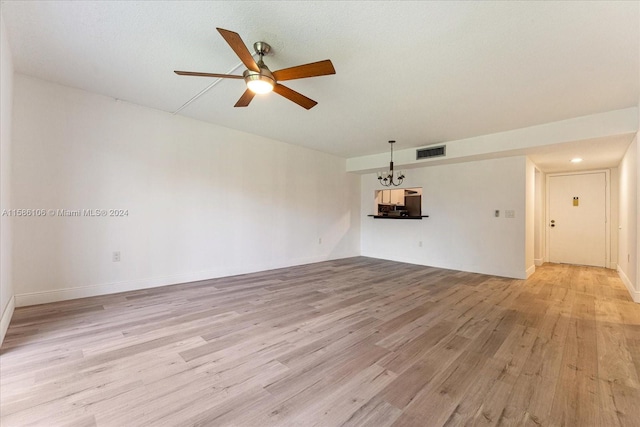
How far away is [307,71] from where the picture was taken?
2.20 metres

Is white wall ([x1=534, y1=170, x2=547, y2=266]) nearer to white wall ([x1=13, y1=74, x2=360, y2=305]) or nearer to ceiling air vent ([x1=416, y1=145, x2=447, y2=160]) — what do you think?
ceiling air vent ([x1=416, y1=145, x2=447, y2=160])

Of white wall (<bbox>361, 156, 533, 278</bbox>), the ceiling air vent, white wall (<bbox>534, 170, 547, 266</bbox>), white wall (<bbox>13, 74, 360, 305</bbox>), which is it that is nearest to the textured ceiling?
white wall (<bbox>13, 74, 360, 305</bbox>)

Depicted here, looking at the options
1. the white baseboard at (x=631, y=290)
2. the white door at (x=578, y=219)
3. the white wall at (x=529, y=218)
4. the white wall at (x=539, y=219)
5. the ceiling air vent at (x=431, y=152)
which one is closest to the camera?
the white baseboard at (x=631, y=290)

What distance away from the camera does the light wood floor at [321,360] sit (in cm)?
150

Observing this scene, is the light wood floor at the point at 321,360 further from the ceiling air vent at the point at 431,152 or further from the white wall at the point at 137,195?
the ceiling air vent at the point at 431,152

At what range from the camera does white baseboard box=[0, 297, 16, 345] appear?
7.36ft

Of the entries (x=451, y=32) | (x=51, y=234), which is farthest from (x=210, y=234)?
(x=451, y=32)

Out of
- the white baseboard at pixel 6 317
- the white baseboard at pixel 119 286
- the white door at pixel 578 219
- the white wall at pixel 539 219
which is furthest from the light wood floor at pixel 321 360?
the white door at pixel 578 219

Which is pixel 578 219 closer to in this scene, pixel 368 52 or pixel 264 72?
pixel 368 52

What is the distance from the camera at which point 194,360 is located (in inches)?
79.1

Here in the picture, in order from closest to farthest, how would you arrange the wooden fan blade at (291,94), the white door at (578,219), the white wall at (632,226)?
the wooden fan blade at (291,94)
the white wall at (632,226)
the white door at (578,219)

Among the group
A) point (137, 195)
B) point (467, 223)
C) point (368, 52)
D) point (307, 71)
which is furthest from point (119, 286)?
point (467, 223)

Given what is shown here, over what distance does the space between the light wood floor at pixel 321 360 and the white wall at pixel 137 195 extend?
18.9 inches

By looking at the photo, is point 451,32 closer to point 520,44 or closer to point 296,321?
point 520,44
